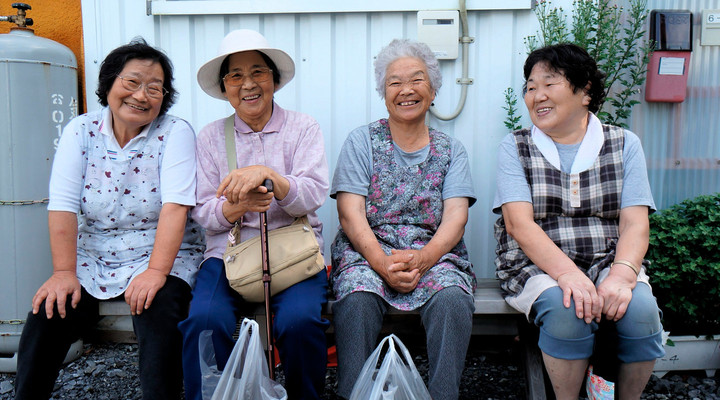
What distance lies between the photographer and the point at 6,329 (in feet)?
10.8

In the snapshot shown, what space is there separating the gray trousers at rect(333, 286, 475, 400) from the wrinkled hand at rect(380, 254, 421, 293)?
4.3 inches

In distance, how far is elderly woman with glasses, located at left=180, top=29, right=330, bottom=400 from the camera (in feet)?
7.88

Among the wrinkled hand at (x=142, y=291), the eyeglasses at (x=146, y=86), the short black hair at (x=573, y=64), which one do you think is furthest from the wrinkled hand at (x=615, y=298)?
the eyeglasses at (x=146, y=86)

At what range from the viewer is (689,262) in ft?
9.75

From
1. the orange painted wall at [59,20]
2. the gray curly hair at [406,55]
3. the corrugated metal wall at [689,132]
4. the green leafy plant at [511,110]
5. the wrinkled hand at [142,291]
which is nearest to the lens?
the wrinkled hand at [142,291]

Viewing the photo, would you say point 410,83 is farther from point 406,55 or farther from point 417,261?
point 417,261

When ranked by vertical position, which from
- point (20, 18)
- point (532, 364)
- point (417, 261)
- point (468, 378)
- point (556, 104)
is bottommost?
point (468, 378)

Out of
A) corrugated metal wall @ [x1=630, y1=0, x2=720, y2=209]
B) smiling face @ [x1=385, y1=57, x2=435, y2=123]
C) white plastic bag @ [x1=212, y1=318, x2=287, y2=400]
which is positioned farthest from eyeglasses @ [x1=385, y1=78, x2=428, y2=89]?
corrugated metal wall @ [x1=630, y1=0, x2=720, y2=209]

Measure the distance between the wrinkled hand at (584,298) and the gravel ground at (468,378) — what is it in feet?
2.70

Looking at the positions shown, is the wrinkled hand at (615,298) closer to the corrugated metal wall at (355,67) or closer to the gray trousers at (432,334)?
the gray trousers at (432,334)

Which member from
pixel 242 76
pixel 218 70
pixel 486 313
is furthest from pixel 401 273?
pixel 218 70

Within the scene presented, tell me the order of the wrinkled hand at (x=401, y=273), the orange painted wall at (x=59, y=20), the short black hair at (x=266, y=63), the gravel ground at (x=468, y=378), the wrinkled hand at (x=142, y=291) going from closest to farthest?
the wrinkled hand at (x=142, y=291) → the wrinkled hand at (x=401, y=273) → the short black hair at (x=266, y=63) → the gravel ground at (x=468, y=378) → the orange painted wall at (x=59, y=20)

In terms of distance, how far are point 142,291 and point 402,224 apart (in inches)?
47.2

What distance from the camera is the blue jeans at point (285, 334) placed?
2387 mm
